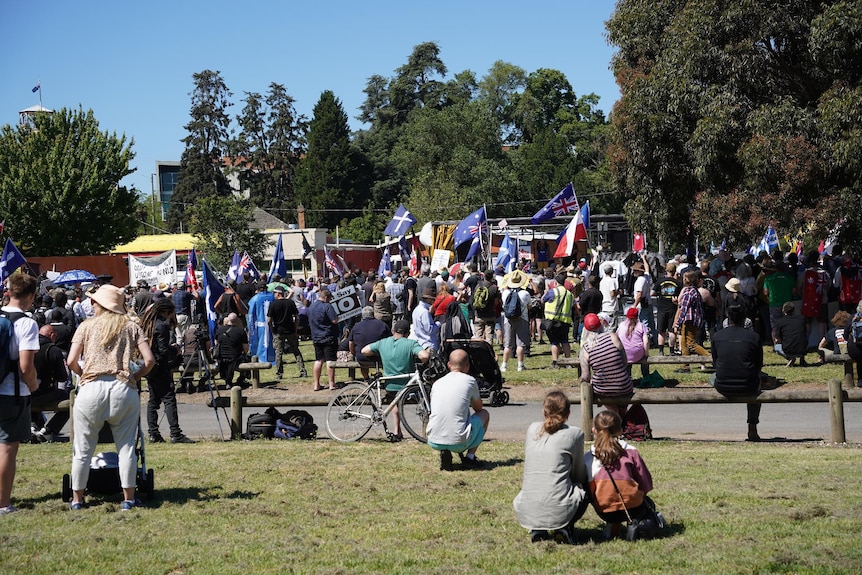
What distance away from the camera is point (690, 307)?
17516 mm

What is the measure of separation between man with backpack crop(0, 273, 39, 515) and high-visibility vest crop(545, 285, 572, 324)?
39.6ft

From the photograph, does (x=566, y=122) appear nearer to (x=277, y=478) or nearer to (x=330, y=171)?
(x=330, y=171)

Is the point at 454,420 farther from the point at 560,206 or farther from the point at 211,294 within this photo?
the point at 560,206

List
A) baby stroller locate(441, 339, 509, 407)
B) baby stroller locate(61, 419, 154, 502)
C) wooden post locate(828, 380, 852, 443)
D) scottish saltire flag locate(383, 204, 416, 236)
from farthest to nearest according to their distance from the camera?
1. scottish saltire flag locate(383, 204, 416, 236)
2. baby stroller locate(441, 339, 509, 407)
3. wooden post locate(828, 380, 852, 443)
4. baby stroller locate(61, 419, 154, 502)

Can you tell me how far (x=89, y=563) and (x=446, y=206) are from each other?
65644mm

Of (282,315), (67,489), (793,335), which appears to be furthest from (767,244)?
(67,489)

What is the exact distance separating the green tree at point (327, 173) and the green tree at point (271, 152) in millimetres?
5938

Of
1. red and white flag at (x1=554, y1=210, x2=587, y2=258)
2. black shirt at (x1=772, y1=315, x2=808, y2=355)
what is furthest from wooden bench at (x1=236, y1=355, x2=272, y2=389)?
red and white flag at (x1=554, y1=210, x2=587, y2=258)

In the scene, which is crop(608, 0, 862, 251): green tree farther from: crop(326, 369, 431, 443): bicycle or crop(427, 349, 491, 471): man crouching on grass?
crop(427, 349, 491, 471): man crouching on grass

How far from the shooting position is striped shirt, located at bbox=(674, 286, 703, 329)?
690 inches

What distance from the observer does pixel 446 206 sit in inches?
2837

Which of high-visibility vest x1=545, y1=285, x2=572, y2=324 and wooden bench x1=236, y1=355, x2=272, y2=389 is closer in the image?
wooden bench x1=236, y1=355, x2=272, y2=389

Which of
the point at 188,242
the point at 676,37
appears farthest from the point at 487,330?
the point at 188,242

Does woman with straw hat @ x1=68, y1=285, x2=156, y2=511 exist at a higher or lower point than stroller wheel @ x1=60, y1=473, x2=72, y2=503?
higher
